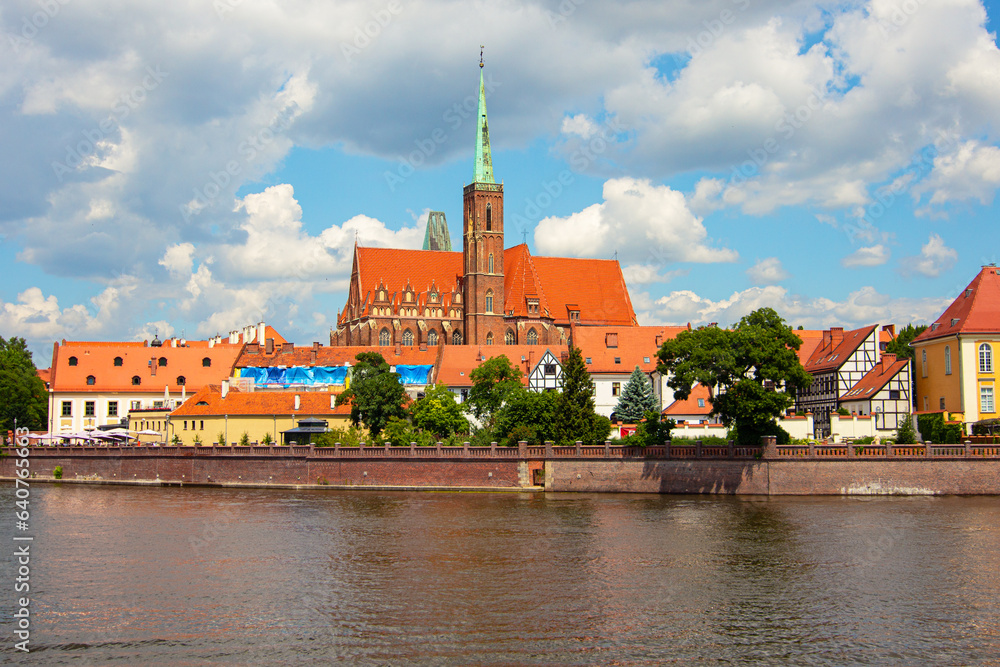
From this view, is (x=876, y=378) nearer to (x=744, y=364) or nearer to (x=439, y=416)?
(x=744, y=364)

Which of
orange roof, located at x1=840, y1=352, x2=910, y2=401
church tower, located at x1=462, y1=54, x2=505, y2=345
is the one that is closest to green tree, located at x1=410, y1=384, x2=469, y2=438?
orange roof, located at x1=840, y1=352, x2=910, y2=401

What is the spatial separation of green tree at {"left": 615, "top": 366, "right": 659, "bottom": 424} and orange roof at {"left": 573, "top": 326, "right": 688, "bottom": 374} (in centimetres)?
1283

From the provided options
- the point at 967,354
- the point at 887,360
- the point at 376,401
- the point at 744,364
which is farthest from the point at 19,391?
the point at 967,354

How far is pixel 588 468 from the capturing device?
185 feet

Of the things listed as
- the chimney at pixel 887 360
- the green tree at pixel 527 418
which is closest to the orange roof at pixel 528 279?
the chimney at pixel 887 360

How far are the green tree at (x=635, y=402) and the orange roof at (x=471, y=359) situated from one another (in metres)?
11.4

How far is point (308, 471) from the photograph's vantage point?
2402 inches

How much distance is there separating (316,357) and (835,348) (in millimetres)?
46014

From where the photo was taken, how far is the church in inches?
4380

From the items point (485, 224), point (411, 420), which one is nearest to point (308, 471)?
point (411, 420)

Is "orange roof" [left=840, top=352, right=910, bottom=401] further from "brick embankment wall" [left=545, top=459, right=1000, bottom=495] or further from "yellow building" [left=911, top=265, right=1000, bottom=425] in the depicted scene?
"brick embankment wall" [left=545, top=459, right=1000, bottom=495]

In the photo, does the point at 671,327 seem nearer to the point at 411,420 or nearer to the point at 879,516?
the point at 411,420

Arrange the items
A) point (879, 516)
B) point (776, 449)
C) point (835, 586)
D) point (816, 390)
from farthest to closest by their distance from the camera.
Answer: point (816, 390) < point (776, 449) < point (879, 516) < point (835, 586)

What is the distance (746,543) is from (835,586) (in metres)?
→ 7.51
